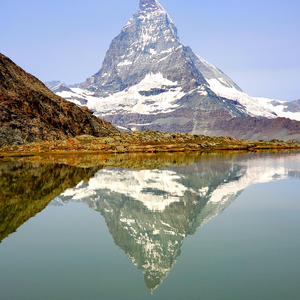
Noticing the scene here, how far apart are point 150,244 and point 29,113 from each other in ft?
462

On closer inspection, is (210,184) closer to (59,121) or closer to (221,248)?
(221,248)

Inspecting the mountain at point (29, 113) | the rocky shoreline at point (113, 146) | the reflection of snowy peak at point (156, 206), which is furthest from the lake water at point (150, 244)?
the mountain at point (29, 113)

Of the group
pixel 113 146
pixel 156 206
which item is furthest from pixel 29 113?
pixel 156 206

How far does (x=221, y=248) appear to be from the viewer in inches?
766

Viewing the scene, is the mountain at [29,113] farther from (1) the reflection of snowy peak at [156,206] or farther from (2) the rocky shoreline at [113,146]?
(1) the reflection of snowy peak at [156,206]

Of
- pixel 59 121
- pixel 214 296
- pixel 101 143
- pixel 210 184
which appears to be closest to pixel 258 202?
pixel 210 184

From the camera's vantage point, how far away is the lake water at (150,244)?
49.0 ft

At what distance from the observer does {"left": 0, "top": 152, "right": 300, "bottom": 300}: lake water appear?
14.9 meters

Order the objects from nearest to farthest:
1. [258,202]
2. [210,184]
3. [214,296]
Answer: [214,296] < [258,202] < [210,184]

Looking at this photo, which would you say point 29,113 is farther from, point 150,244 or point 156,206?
point 150,244

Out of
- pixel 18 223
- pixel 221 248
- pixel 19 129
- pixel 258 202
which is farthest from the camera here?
pixel 19 129

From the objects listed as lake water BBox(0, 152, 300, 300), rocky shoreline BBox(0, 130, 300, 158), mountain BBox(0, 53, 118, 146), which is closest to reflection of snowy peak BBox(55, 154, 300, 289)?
lake water BBox(0, 152, 300, 300)

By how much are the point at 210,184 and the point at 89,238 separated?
82.4 feet

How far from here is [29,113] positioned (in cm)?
15050
